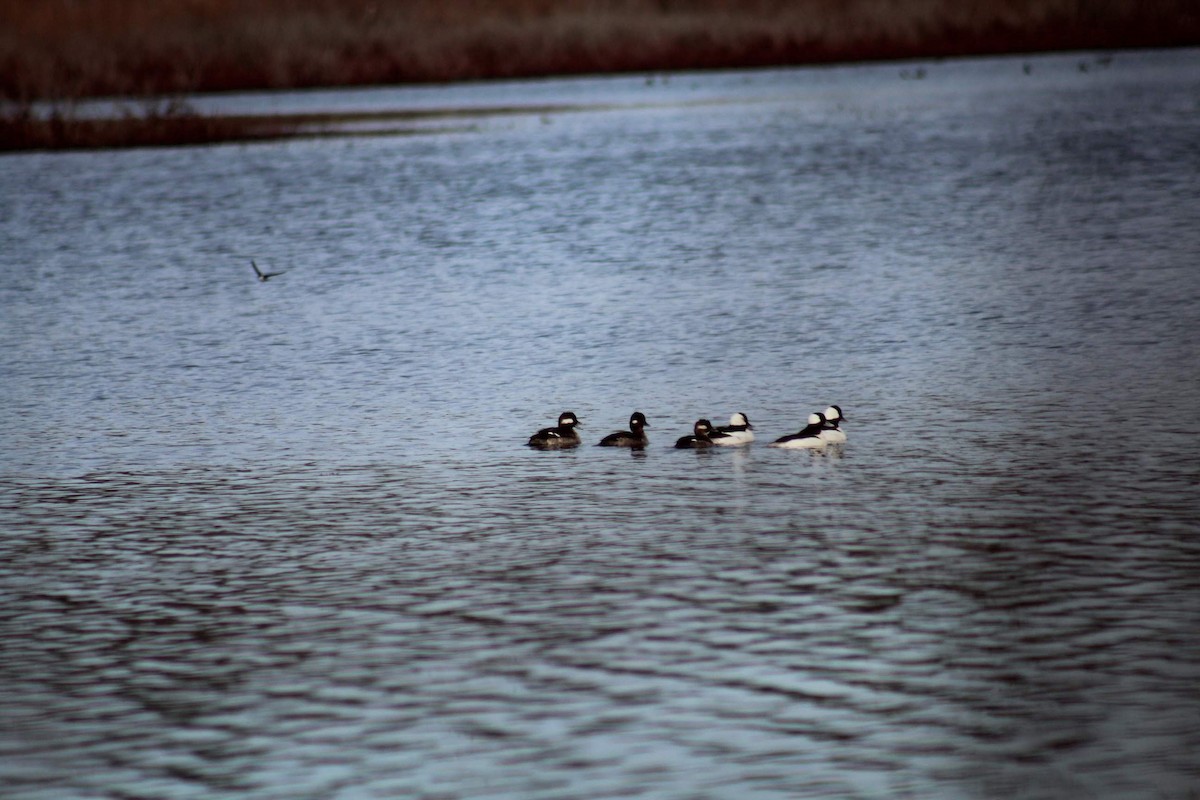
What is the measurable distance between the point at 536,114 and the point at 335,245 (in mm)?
30855

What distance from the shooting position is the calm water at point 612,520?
854cm

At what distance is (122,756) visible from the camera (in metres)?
8.57

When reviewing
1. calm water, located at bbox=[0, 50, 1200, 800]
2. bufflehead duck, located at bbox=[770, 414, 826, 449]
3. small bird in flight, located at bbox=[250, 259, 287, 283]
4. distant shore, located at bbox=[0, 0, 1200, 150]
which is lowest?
small bird in flight, located at bbox=[250, 259, 287, 283]

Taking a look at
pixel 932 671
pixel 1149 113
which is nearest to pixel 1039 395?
pixel 932 671

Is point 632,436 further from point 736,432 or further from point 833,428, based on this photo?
point 833,428

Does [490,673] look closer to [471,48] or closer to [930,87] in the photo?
[930,87]

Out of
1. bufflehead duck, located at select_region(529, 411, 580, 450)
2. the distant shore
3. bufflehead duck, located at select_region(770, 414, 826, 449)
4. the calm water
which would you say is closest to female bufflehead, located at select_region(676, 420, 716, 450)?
the calm water

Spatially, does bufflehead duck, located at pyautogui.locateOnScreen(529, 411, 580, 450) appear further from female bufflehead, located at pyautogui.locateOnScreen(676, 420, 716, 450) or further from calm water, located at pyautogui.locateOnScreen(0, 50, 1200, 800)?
female bufflehead, located at pyautogui.locateOnScreen(676, 420, 716, 450)

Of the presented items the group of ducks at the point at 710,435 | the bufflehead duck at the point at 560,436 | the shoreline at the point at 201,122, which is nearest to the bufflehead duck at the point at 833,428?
the group of ducks at the point at 710,435

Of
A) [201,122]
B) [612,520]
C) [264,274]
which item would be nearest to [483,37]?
[201,122]

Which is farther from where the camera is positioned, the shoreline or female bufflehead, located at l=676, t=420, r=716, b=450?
the shoreline

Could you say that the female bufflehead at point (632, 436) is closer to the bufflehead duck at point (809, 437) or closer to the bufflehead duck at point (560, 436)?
the bufflehead duck at point (560, 436)

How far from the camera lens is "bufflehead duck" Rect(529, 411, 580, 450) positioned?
573 inches

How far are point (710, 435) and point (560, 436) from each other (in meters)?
1.22
